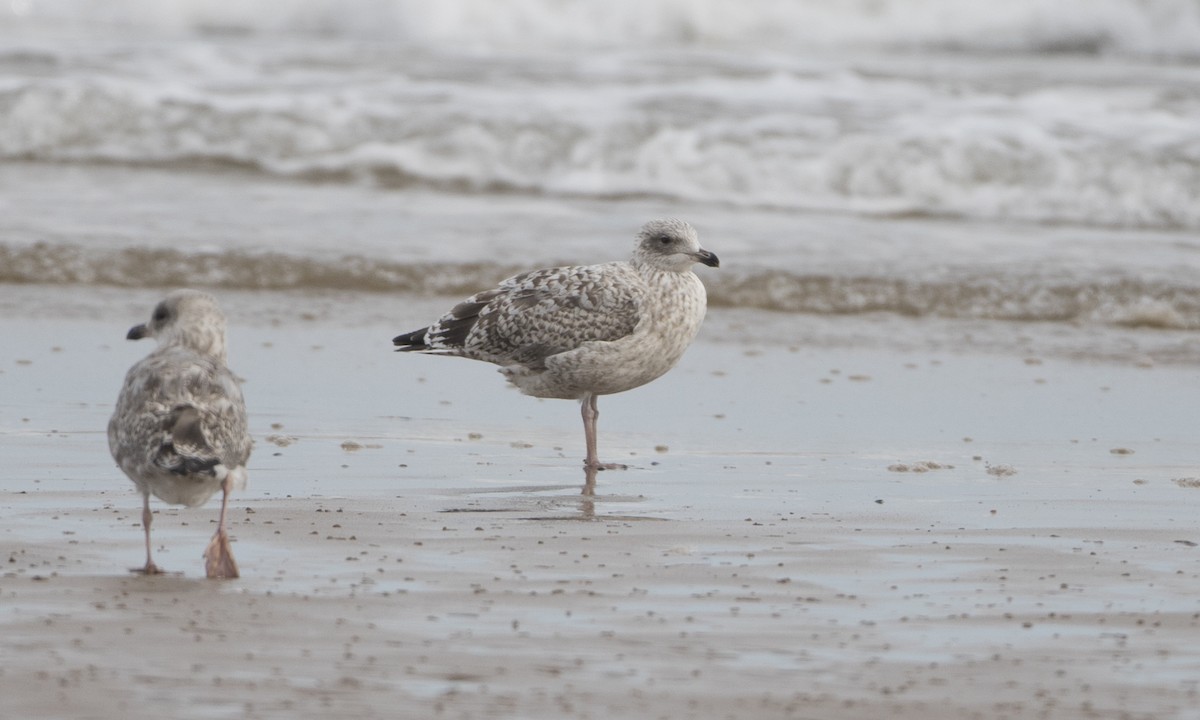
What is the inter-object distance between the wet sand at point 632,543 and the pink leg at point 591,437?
3.1 inches

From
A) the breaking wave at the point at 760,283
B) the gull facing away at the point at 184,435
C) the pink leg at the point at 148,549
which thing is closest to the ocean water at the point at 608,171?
the breaking wave at the point at 760,283

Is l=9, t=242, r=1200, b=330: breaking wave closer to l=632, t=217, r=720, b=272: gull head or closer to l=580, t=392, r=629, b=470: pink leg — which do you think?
l=632, t=217, r=720, b=272: gull head

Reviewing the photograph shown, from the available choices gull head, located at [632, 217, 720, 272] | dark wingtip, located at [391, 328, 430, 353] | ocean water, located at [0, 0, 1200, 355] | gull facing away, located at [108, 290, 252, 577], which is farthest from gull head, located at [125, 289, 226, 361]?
ocean water, located at [0, 0, 1200, 355]

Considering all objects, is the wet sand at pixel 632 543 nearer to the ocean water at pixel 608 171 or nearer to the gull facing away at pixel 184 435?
the gull facing away at pixel 184 435

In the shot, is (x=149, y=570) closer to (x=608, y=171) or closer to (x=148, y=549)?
(x=148, y=549)

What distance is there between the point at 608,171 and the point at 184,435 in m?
8.99

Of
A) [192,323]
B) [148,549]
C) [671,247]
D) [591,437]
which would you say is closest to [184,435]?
[148,549]

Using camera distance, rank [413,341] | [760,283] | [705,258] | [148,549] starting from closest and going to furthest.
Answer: [148,549], [705,258], [413,341], [760,283]

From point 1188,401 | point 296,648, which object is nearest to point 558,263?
point 1188,401

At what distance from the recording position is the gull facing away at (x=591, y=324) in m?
6.73

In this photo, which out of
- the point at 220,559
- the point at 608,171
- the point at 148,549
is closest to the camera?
the point at 220,559

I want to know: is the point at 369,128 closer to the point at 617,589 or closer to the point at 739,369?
the point at 739,369

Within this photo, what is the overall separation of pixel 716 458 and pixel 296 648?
9.66 ft

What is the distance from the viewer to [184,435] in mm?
4730
